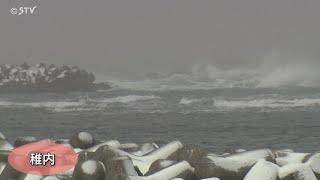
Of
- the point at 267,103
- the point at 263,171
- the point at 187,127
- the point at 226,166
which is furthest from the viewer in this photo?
the point at 267,103

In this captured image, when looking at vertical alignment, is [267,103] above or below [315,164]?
below

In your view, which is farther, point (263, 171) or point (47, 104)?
point (47, 104)

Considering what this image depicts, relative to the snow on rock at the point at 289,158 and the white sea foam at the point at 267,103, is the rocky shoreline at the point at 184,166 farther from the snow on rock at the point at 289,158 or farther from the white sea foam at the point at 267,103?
the white sea foam at the point at 267,103

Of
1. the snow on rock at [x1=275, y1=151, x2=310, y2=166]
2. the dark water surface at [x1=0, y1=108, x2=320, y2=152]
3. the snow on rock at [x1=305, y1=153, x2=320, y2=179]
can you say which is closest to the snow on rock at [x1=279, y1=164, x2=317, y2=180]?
the snow on rock at [x1=305, y1=153, x2=320, y2=179]

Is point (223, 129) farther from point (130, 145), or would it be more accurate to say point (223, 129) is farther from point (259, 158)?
point (259, 158)

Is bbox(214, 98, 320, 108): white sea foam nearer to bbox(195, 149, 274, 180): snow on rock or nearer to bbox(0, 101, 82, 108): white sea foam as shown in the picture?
bbox(0, 101, 82, 108): white sea foam

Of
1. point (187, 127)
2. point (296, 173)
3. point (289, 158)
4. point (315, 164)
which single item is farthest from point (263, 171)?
point (187, 127)

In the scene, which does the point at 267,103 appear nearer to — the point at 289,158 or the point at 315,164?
the point at 289,158

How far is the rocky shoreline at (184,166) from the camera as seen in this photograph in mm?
6441

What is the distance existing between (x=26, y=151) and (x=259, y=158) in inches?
121

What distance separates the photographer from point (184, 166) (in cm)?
672

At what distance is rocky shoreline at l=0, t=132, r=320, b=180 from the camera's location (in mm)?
6441

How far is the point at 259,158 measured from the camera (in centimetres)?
691

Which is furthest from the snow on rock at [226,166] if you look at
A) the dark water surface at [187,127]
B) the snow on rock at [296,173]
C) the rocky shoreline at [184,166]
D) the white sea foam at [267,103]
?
the white sea foam at [267,103]
